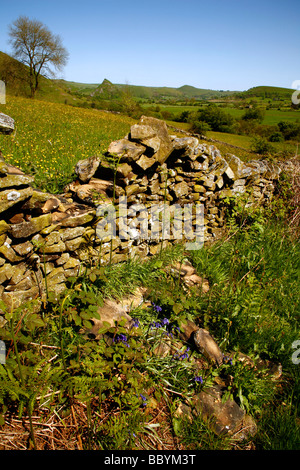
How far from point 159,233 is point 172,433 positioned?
2682 mm

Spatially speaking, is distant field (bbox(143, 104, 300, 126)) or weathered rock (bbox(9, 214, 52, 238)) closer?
weathered rock (bbox(9, 214, 52, 238))

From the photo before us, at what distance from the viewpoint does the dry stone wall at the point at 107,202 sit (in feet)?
7.91

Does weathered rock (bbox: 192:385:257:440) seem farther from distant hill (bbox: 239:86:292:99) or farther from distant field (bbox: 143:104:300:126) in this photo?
distant hill (bbox: 239:86:292:99)

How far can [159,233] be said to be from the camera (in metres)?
4.09

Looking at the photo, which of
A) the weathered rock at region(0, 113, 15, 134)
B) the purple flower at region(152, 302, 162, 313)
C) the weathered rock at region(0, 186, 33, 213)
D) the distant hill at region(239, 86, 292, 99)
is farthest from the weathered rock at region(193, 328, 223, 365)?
the distant hill at region(239, 86, 292, 99)

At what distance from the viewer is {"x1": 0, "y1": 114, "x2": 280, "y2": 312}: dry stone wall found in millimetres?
2410

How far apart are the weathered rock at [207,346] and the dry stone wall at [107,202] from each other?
136 centimetres

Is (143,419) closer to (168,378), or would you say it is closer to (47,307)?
(168,378)

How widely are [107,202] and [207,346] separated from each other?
209 cm

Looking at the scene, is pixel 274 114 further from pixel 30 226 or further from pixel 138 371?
pixel 138 371

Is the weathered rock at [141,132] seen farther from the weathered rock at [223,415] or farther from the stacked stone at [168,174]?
the weathered rock at [223,415]

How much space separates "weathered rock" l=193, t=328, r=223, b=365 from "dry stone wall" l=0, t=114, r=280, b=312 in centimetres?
136

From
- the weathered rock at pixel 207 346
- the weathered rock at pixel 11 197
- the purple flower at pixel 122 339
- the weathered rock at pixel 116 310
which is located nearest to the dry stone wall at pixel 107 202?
the weathered rock at pixel 11 197

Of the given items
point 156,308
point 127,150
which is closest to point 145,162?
point 127,150
